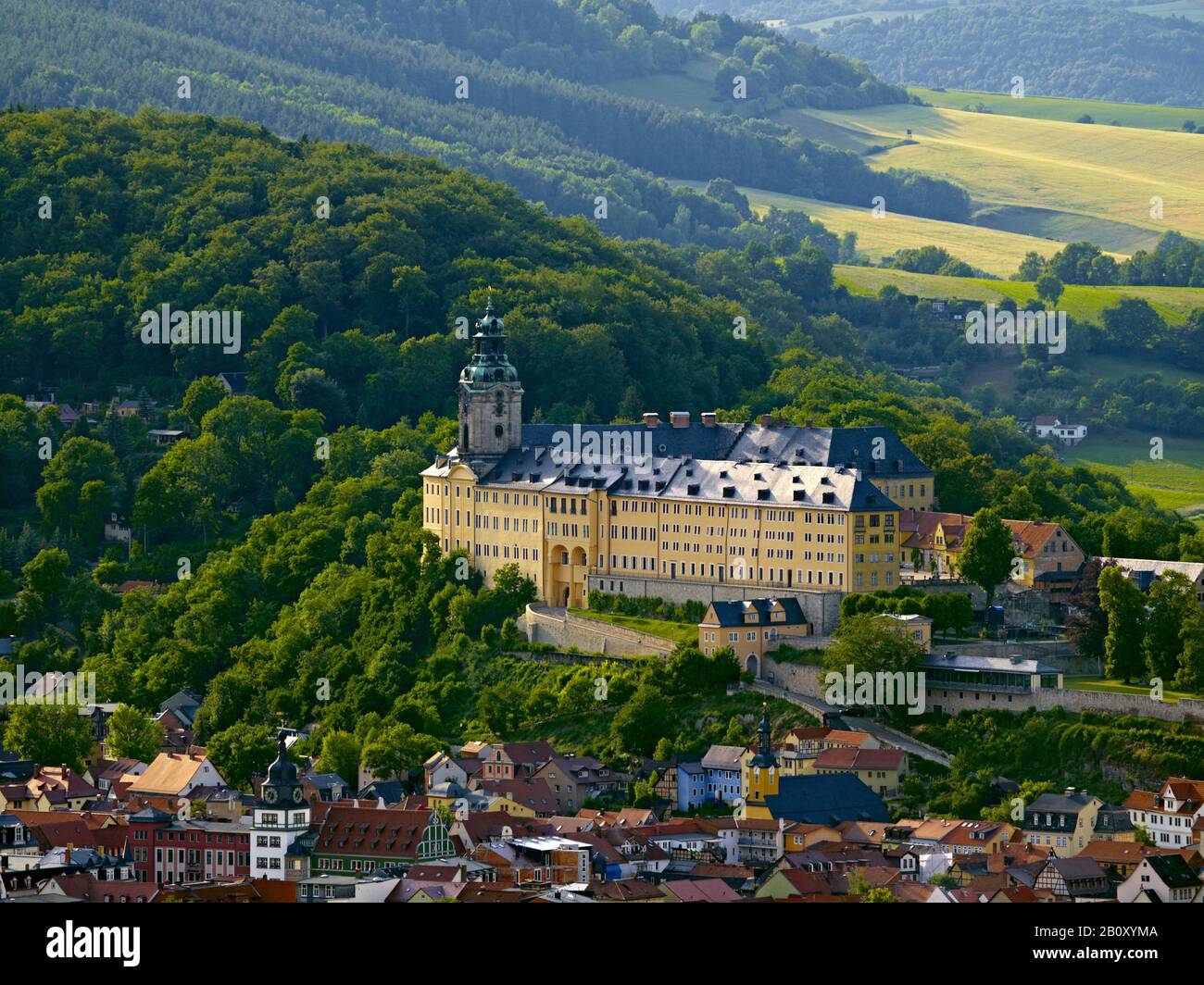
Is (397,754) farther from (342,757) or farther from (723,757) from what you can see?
(723,757)

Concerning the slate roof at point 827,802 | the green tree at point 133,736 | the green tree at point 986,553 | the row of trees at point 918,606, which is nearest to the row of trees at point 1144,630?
the row of trees at point 918,606

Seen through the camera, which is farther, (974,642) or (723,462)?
(723,462)

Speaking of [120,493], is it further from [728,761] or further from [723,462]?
[728,761]

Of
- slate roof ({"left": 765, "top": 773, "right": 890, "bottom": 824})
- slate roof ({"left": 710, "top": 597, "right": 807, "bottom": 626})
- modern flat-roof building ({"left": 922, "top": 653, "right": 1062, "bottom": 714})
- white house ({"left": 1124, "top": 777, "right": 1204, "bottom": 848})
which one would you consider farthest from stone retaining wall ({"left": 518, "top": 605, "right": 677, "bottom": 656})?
Answer: white house ({"left": 1124, "top": 777, "right": 1204, "bottom": 848})

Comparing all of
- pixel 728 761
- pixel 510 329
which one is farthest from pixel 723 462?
pixel 510 329

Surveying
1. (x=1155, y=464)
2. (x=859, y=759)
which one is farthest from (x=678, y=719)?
(x=1155, y=464)
